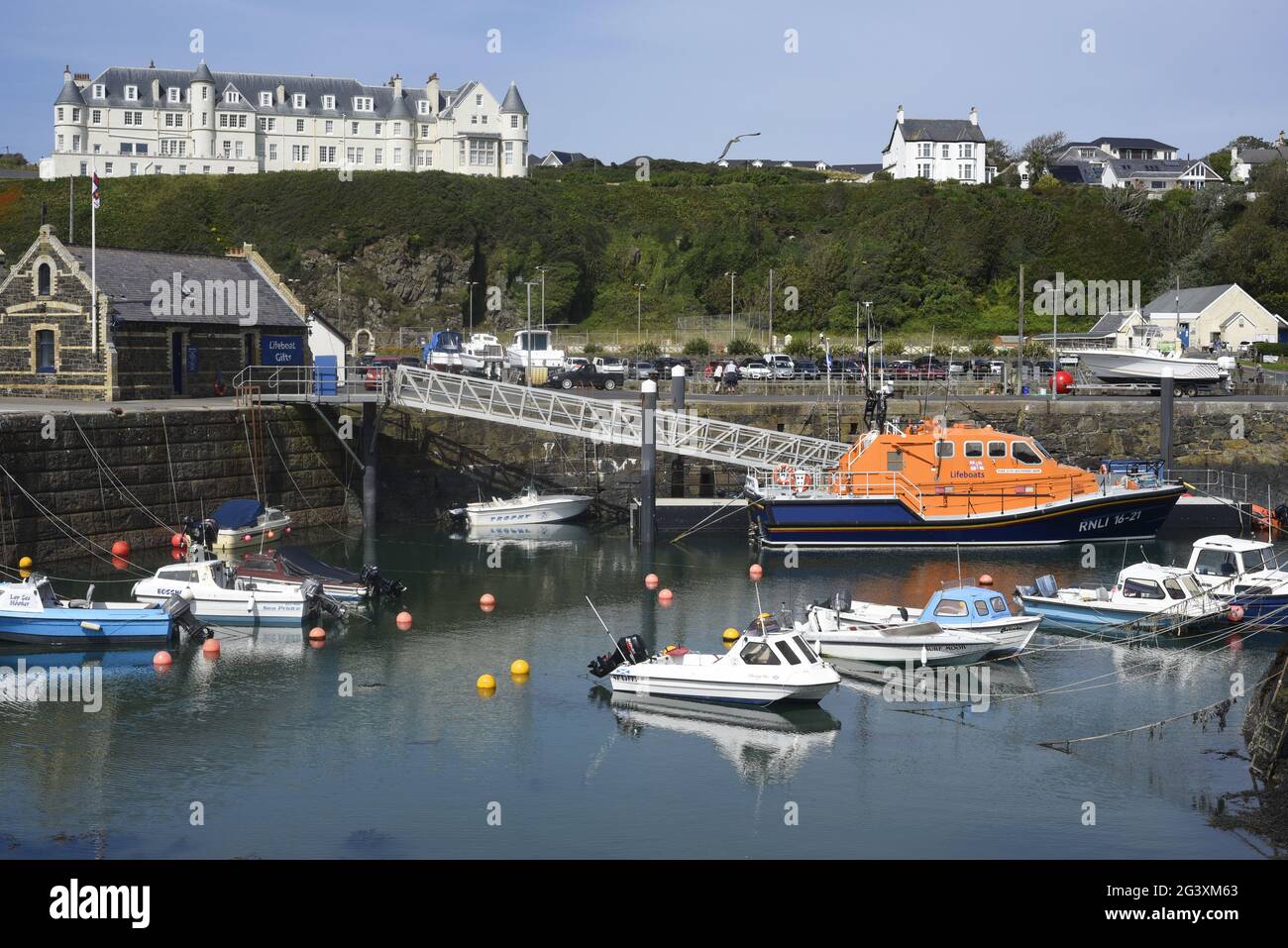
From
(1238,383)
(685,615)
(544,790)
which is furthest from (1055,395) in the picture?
(544,790)

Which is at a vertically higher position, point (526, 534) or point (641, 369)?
point (641, 369)

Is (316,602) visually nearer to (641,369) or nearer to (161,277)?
(161,277)

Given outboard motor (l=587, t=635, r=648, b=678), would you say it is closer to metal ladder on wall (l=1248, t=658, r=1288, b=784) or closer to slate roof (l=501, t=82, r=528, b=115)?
metal ladder on wall (l=1248, t=658, r=1288, b=784)

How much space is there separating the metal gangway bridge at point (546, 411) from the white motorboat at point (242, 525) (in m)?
4.55

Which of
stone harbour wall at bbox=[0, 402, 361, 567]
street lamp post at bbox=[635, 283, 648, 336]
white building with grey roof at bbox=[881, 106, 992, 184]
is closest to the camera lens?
stone harbour wall at bbox=[0, 402, 361, 567]

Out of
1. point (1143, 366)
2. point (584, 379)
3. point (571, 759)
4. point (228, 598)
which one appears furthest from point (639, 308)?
point (571, 759)

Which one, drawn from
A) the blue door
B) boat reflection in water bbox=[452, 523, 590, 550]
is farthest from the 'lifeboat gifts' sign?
boat reflection in water bbox=[452, 523, 590, 550]

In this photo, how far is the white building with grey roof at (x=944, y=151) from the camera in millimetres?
117750

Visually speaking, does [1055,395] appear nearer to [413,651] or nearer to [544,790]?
[413,651]

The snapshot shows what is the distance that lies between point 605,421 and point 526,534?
4373 mm

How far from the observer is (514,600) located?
34156 mm

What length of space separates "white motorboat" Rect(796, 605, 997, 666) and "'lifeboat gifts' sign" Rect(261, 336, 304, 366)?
26.6 metres

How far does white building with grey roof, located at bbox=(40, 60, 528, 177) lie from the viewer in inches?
4131

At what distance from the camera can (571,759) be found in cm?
2189
